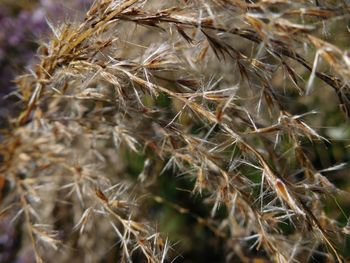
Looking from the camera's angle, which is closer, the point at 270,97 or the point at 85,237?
the point at 270,97

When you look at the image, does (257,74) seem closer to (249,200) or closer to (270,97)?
(270,97)

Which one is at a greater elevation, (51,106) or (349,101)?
(349,101)

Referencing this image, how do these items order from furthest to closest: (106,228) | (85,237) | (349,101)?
(106,228), (85,237), (349,101)

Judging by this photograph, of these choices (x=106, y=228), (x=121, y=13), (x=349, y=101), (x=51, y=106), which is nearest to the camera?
(x=349, y=101)

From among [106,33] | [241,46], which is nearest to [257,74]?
[106,33]

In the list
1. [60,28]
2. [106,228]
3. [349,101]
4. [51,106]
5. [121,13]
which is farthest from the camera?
[106,228]

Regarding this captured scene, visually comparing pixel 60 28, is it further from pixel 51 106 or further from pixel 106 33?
pixel 51 106

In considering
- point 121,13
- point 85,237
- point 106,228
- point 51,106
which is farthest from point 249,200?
point 106,228

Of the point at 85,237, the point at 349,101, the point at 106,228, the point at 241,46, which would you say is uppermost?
the point at 349,101

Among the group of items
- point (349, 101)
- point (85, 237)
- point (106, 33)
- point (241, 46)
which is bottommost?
point (85, 237)
